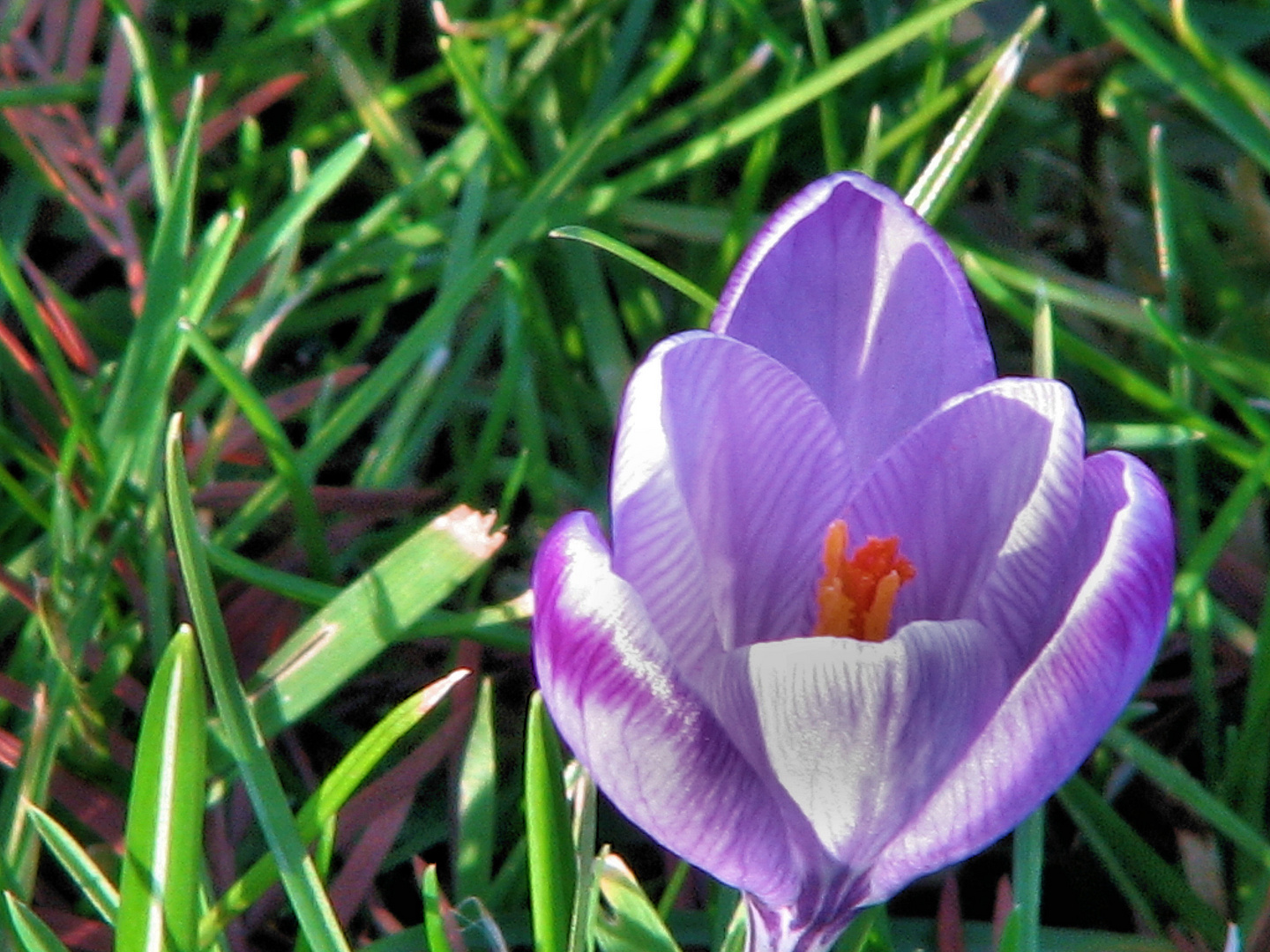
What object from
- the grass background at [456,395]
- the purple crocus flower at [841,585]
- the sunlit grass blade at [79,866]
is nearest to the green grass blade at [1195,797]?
the grass background at [456,395]

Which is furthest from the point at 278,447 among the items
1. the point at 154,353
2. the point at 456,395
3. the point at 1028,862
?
the point at 1028,862

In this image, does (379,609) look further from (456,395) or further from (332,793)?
(456,395)

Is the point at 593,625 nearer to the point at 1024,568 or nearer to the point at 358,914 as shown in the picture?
the point at 1024,568

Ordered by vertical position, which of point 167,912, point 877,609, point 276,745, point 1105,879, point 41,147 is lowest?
point 1105,879

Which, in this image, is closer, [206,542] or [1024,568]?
[1024,568]

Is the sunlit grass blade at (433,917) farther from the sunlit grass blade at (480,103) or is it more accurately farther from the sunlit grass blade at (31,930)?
the sunlit grass blade at (480,103)

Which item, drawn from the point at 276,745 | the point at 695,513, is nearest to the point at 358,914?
the point at 276,745
